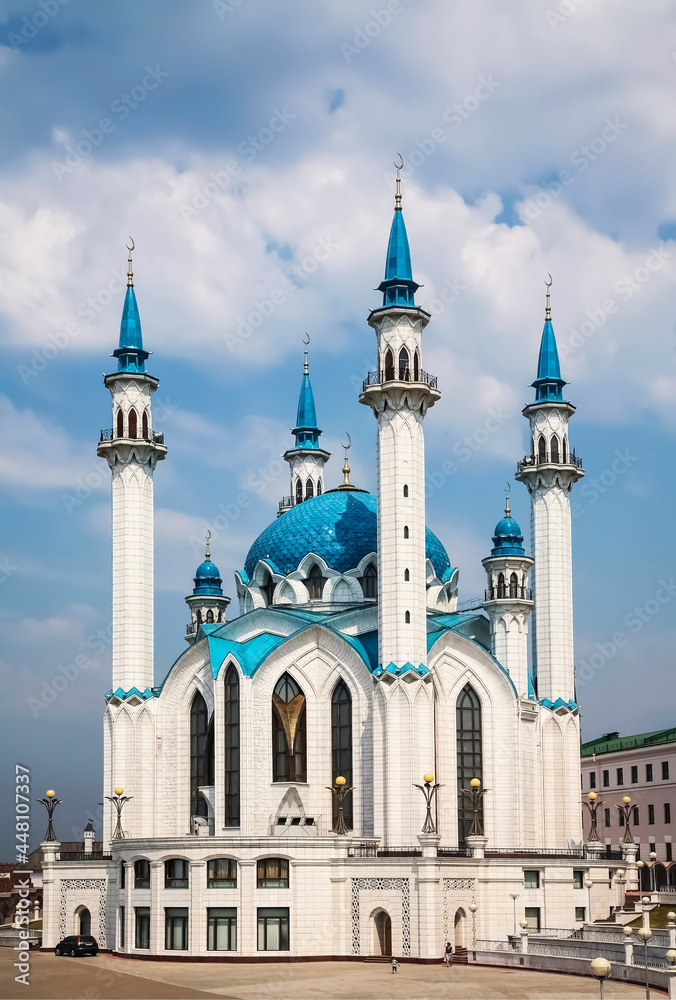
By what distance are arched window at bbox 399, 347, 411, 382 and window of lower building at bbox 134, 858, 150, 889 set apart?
2102cm

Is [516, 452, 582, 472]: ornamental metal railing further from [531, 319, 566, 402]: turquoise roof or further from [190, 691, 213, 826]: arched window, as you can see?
[190, 691, 213, 826]: arched window

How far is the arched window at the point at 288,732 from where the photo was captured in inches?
2165

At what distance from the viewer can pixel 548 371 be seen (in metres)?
63.8

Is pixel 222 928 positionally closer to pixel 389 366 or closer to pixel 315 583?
pixel 315 583

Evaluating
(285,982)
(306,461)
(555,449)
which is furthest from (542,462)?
(285,982)

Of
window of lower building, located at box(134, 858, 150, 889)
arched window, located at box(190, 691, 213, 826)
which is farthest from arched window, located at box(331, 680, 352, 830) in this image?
window of lower building, located at box(134, 858, 150, 889)

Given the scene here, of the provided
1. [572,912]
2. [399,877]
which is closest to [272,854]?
[399,877]

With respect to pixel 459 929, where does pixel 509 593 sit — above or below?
above

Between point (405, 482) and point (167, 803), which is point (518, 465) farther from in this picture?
point (167, 803)

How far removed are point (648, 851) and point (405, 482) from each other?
37.4m

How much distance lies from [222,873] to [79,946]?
7.73m

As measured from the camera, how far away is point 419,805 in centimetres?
5156

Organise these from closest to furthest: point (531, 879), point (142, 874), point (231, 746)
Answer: point (142, 874), point (531, 879), point (231, 746)

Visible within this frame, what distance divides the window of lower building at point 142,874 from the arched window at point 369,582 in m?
16.3
